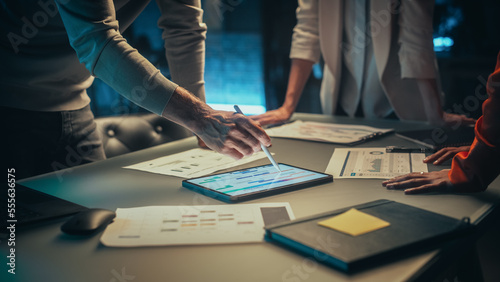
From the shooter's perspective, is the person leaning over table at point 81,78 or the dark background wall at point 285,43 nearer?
the person leaning over table at point 81,78

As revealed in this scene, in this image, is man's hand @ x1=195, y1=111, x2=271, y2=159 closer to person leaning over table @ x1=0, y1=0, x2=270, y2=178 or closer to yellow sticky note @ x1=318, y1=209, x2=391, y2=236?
person leaning over table @ x1=0, y1=0, x2=270, y2=178

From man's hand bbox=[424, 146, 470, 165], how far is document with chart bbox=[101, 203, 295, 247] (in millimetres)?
472

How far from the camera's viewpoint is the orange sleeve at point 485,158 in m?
0.87

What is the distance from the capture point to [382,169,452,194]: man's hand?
89 cm

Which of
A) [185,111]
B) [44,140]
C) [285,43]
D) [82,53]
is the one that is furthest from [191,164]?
[285,43]

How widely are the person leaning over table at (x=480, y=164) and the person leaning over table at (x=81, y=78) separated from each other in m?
0.37

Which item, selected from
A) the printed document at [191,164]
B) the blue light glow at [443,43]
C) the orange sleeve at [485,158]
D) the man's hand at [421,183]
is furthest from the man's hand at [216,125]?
the blue light glow at [443,43]

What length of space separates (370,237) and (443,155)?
58 cm

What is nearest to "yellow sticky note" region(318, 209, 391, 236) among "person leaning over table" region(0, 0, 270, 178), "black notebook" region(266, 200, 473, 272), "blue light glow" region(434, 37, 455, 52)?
"black notebook" region(266, 200, 473, 272)

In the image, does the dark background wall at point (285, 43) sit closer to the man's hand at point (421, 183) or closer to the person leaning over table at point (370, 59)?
the person leaning over table at point (370, 59)

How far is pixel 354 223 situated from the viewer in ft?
2.27

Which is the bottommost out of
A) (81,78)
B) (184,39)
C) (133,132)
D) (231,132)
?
(133,132)

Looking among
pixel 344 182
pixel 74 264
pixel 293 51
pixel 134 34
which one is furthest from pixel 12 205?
pixel 134 34

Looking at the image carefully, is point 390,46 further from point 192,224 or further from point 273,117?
point 192,224
